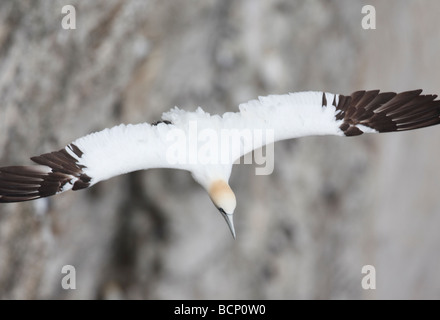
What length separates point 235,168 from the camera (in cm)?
613

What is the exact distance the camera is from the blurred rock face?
15.0 feet

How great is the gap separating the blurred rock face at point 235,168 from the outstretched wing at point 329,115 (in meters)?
1.65

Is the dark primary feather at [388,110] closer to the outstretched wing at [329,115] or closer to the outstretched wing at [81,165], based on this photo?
the outstretched wing at [329,115]

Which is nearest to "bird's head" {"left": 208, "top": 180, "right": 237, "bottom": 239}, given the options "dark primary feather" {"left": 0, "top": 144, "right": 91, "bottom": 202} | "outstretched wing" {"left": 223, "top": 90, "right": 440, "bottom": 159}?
"outstretched wing" {"left": 223, "top": 90, "right": 440, "bottom": 159}

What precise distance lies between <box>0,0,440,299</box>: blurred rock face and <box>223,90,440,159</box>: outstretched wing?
1647 millimetres

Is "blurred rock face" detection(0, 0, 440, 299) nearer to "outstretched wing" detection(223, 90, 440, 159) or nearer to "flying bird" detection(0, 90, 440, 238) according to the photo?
"flying bird" detection(0, 90, 440, 238)

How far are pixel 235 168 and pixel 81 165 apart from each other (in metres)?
3.42

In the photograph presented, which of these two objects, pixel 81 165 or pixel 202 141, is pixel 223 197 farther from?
pixel 81 165

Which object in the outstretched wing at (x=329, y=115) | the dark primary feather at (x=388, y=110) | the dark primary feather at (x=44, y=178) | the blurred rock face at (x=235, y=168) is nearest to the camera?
the dark primary feather at (x=44, y=178)

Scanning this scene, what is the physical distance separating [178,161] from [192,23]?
283 cm

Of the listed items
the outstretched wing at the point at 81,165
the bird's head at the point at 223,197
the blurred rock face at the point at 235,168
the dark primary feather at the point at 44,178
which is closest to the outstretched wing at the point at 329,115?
the bird's head at the point at 223,197

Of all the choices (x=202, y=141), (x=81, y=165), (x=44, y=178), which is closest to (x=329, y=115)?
(x=202, y=141)

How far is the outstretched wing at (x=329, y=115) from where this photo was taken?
2.91 m

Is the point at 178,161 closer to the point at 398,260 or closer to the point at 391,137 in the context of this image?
the point at 391,137
